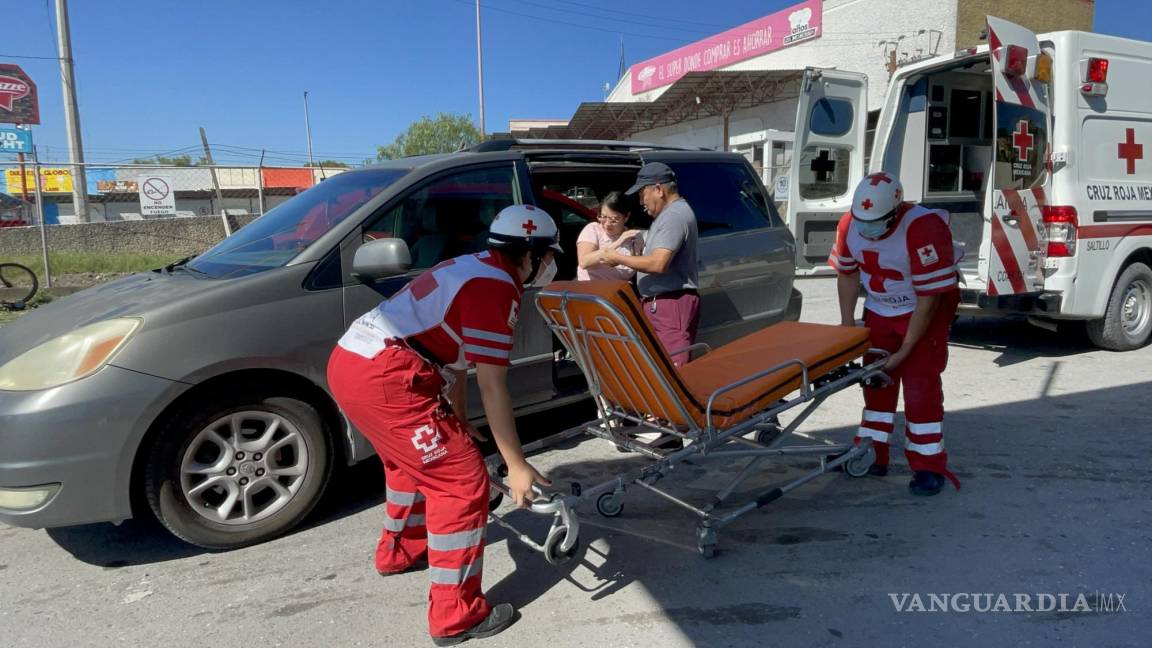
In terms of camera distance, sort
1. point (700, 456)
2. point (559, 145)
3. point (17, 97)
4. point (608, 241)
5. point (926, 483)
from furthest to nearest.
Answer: point (17, 97) < point (559, 145) < point (608, 241) < point (926, 483) < point (700, 456)

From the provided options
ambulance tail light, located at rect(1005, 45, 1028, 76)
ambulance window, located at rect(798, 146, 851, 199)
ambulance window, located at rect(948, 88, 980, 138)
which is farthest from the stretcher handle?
ambulance window, located at rect(948, 88, 980, 138)

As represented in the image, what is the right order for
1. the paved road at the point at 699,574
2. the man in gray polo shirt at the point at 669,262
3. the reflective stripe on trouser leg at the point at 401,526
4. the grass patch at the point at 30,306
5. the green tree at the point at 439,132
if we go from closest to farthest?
the paved road at the point at 699,574
the reflective stripe on trouser leg at the point at 401,526
the man in gray polo shirt at the point at 669,262
the grass patch at the point at 30,306
the green tree at the point at 439,132

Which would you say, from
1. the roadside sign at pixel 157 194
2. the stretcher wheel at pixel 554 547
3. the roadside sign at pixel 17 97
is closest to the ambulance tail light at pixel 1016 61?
the stretcher wheel at pixel 554 547

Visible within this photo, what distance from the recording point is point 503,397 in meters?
2.49

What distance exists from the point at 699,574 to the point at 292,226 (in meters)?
2.73

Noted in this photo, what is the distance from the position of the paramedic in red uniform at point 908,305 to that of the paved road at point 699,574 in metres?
0.26

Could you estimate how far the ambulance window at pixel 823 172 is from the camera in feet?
23.4

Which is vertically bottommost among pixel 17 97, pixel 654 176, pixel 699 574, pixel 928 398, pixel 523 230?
pixel 699 574

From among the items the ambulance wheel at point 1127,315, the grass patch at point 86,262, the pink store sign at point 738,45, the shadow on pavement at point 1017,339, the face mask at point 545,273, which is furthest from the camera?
the pink store sign at point 738,45

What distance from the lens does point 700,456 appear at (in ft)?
10.4

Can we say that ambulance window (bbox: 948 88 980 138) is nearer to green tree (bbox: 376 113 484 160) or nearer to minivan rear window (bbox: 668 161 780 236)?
minivan rear window (bbox: 668 161 780 236)

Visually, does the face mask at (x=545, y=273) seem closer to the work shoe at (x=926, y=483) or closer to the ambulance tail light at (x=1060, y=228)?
the work shoe at (x=926, y=483)

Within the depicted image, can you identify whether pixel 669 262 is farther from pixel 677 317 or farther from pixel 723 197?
pixel 723 197

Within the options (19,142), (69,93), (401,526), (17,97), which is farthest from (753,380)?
(69,93)
